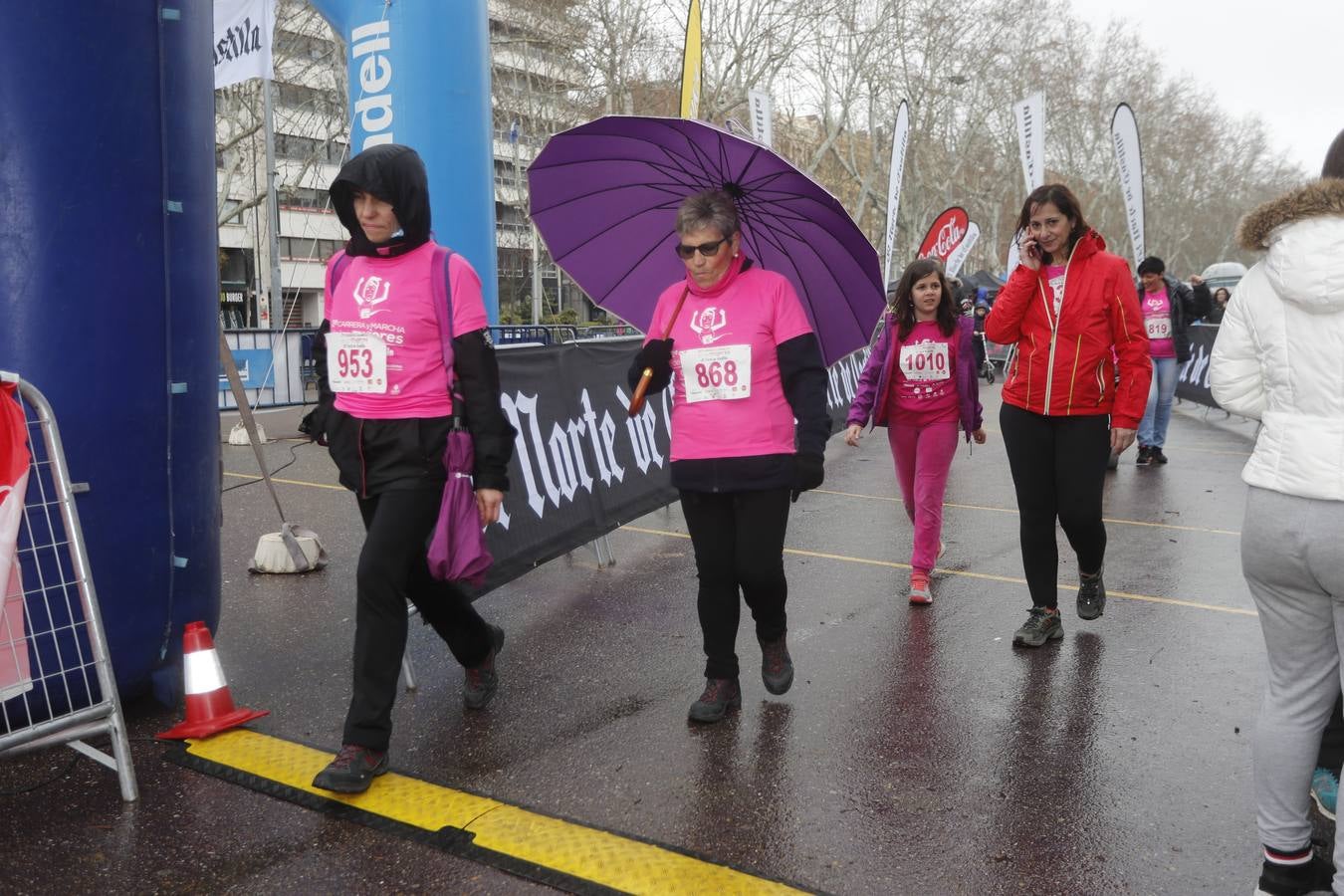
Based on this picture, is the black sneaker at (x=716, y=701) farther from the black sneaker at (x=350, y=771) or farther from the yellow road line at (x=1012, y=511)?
the yellow road line at (x=1012, y=511)

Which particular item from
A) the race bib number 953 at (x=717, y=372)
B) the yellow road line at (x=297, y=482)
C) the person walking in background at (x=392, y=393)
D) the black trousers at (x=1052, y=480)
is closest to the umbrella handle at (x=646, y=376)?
the race bib number 953 at (x=717, y=372)

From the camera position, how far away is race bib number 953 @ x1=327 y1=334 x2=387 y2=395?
344 centimetres

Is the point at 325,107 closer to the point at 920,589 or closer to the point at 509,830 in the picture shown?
the point at 920,589

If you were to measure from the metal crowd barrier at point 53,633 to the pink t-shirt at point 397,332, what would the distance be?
2.95ft

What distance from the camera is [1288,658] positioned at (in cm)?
254

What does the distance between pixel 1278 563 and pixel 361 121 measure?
7.00m

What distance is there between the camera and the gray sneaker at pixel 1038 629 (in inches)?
186

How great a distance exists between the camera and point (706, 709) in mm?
3912

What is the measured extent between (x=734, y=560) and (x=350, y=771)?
1453 millimetres

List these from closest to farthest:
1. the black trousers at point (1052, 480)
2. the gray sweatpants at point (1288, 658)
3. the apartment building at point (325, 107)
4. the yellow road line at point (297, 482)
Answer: the gray sweatpants at point (1288, 658) → the black trousers at point (1052, 480) → the yellow road line at point (297, 482) → the apartment building at point (325, 107)

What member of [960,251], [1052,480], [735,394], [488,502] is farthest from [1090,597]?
[960,251]

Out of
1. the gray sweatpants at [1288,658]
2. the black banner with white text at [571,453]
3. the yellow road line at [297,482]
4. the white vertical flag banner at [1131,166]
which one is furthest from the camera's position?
the white vertical flag banner at [1131,166]

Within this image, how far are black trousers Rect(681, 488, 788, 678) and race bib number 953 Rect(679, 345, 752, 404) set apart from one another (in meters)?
0.35

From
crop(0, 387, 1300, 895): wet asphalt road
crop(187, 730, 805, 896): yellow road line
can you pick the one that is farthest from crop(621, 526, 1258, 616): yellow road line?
crop(187, 730, 805, 896): yellow road line
